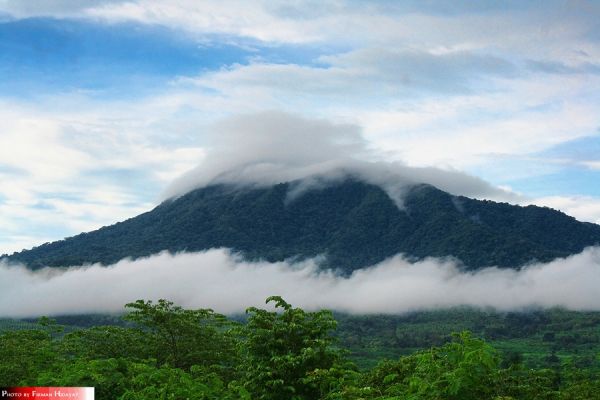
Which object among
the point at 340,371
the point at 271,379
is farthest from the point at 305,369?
the point at 340,371

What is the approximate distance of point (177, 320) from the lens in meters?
43.9

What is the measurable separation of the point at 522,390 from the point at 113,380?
49.1 feet

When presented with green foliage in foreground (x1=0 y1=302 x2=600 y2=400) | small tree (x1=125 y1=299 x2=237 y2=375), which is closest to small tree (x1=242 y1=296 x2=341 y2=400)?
green foliage in foreground (x1=0 y1=302 x2=600 y2=400)

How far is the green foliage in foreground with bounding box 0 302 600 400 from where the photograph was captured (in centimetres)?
2083

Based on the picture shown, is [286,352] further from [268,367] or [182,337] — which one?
[182,337]

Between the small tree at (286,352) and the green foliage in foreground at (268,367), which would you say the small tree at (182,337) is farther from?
the small tree at (286,352)

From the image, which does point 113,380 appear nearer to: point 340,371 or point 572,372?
point 340,371

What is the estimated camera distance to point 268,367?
89.8 ft

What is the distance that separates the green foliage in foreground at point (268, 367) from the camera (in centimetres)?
2083

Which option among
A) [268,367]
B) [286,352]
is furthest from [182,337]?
[268,367]

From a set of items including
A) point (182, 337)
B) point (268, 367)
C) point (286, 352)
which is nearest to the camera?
point (268, 367)

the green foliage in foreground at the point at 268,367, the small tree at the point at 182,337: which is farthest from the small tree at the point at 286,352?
the small tree at the point at 182,337

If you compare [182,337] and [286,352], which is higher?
[286,352]

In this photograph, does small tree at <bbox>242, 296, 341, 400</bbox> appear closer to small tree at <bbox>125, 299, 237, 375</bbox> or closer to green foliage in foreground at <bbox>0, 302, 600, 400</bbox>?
green foliage in foreground at <bbox>0, 302, 600, 400</bbox>
